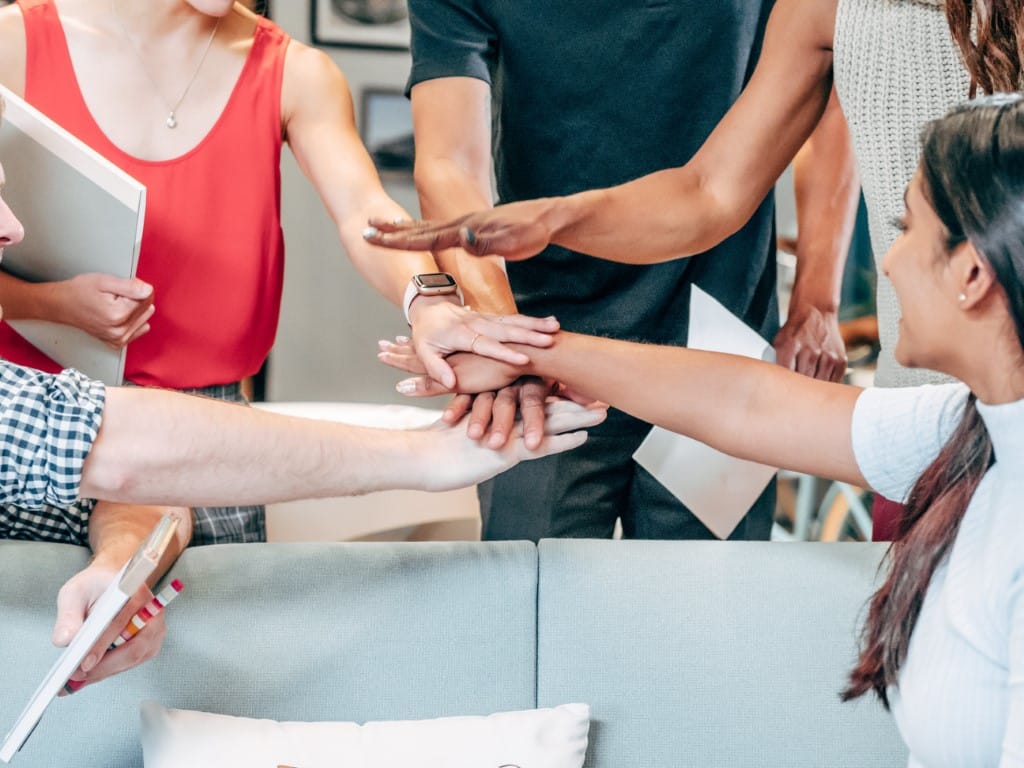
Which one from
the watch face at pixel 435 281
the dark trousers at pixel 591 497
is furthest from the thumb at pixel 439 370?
the dark trousers at pixel 591 497

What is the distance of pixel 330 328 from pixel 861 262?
6.42 ft

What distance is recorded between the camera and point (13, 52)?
5.21ft

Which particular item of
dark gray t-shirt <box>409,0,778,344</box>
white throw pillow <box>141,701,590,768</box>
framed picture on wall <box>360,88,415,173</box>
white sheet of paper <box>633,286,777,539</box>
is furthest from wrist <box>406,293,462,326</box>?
framed picture on wall <box>360,88,415,173</box>

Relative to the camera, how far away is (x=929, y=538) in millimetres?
1162

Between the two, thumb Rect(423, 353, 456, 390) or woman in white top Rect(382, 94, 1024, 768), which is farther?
thumb Rect(423, 353, 456, 390)

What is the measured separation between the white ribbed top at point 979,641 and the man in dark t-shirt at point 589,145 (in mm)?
768

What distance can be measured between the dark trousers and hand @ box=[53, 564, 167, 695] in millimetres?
665

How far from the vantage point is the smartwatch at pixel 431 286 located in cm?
163

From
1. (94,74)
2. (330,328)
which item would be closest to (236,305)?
(94,74)

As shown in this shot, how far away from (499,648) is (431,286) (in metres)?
0.49

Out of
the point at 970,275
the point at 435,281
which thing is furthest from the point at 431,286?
the point at 970,275

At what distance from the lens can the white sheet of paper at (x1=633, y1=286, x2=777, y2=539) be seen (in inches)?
73.5

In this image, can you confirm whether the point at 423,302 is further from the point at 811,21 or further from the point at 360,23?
the point at 360,23

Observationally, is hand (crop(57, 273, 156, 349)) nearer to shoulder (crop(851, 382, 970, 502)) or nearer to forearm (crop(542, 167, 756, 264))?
forearm (crop(542, 167, 756, 264))
